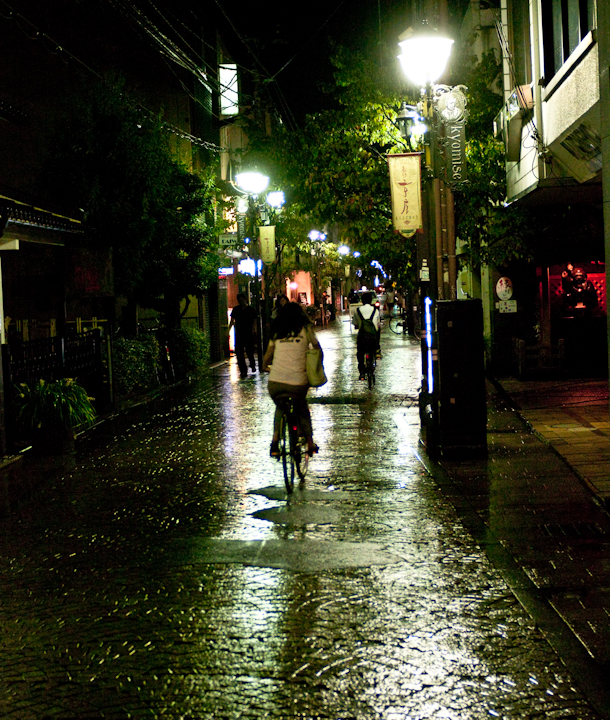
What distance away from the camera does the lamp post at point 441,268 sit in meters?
10.6

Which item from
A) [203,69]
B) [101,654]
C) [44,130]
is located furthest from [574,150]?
[203,69]

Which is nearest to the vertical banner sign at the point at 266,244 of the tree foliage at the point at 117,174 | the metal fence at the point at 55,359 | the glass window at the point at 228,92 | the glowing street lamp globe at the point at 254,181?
the glowing street lamp globe at the point at 254,181

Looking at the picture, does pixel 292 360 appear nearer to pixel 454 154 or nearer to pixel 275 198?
pixel 454 154

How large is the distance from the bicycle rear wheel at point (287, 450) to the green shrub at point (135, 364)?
941 cm

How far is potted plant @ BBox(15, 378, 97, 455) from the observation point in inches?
471

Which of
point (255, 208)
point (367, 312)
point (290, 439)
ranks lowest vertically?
point (290, 439)

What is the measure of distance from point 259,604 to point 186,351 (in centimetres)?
1826

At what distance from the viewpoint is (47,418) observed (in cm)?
1197

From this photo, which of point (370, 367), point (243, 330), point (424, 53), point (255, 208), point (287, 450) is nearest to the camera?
point (287, 450)

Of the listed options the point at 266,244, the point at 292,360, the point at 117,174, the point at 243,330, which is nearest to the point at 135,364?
the point at 117,174

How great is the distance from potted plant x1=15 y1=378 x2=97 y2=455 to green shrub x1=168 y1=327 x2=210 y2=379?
995 cm

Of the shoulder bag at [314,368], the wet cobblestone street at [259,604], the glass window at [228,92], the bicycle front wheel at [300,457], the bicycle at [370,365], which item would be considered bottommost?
the wet cobblestone street at [259,604]

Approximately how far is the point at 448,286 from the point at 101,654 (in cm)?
823

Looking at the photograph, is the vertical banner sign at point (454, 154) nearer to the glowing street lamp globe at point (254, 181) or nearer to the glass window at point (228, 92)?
the glowing street lamp globe at point (254, 181)
